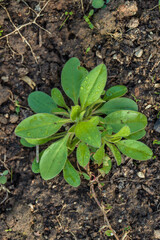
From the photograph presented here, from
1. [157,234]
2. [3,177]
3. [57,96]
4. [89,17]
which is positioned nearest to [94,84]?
[57,96]

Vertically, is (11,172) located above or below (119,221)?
above

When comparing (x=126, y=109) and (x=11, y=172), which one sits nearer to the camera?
(x=126, y=109)

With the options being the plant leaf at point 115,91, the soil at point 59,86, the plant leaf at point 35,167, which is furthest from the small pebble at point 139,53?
the plant leaf at point 35,167

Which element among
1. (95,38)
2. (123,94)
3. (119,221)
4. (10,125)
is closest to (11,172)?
(10,125)

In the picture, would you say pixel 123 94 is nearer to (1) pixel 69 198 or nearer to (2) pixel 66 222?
(1) pixel 69 198

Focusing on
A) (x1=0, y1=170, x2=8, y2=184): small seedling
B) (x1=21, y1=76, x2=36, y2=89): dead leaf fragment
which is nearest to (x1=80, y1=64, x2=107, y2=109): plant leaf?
(x1=21, y1=76, x2=36, y2=89): dead leaf fragment

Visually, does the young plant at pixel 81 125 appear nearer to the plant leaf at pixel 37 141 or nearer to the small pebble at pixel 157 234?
the plant leaf at pixel 37 141

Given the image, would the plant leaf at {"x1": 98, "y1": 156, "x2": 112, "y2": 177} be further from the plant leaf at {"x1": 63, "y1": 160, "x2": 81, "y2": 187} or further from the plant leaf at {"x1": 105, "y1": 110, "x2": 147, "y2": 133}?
the plant leaf at {"x1": 105, "y1": 110, "x2": 147, "y2": 133}

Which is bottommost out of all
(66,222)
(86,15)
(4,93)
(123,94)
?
(66,222)
